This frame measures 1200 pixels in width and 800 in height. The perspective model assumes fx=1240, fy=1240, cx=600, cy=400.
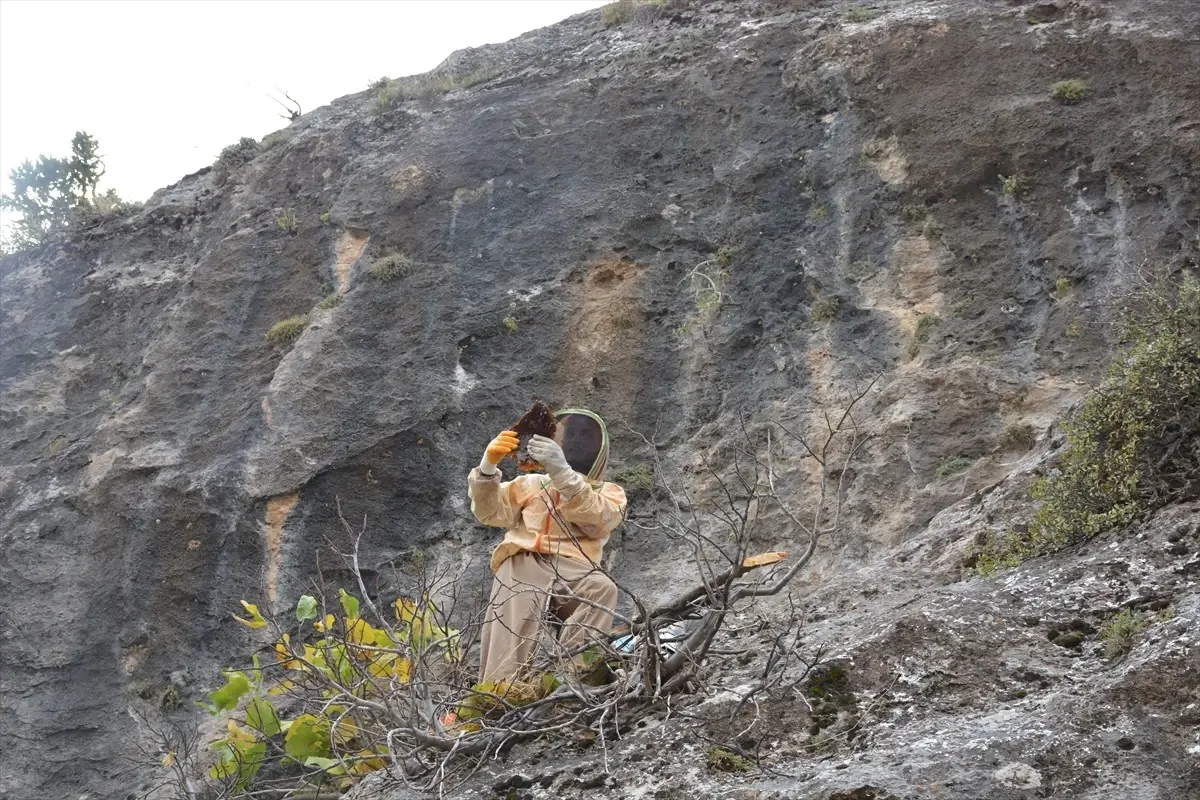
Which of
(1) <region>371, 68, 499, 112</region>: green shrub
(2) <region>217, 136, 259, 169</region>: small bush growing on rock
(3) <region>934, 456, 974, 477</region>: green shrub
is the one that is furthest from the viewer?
(2) <region>217, 136, 259, 169</region>: small bush growing on rock

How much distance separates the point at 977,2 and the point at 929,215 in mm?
2651

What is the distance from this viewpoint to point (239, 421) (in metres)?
A: 10.7

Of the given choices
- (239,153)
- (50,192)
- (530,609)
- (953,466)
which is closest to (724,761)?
(530,609)

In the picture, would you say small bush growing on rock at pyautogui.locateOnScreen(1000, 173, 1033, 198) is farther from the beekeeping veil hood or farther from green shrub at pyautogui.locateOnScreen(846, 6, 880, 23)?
the beekeeping veil hood

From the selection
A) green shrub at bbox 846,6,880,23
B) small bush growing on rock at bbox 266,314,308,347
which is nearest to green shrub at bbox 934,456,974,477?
green shrub at bbox 846,6,880,23

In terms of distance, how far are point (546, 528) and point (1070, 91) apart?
20.1 ft

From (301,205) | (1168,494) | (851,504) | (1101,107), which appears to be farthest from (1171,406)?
(301,205)

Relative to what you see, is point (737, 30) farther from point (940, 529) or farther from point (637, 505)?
point (940, 529)

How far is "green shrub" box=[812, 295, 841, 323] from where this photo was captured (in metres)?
9.77

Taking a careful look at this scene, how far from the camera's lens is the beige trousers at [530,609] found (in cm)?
621

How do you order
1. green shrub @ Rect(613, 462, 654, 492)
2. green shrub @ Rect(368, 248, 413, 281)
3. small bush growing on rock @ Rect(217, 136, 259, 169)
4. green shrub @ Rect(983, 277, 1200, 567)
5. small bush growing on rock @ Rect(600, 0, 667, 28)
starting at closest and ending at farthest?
green shrub @ Rect(983, 277, 1200, 567) → green shrub @ Rect(613, 462, 654, 492) → green shrub @ Rect(368, 248, 413, 281) → small bush growing on rock @ Rect(600, 0, 667, 28) → small bush growing on rock @ Rect(217, 136, 259, 169)

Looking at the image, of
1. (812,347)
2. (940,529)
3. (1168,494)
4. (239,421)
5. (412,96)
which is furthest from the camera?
(412,96)

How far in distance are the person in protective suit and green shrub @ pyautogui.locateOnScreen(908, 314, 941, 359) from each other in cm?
302

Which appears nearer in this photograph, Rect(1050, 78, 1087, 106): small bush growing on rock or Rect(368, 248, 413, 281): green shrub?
Rect(1050, 78, 1087, 106): small bush growing on rock
